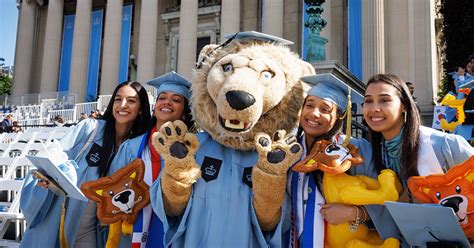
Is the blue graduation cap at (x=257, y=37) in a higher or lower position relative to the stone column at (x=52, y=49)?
lower

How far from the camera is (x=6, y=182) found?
17.7 feet

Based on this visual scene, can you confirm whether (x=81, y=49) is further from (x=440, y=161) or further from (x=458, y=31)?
(x=440, y=161)

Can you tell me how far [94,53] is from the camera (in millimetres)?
27703

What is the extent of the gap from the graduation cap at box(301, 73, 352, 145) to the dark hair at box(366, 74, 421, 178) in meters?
0.22

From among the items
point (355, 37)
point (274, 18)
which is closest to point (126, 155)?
point (355, 37)

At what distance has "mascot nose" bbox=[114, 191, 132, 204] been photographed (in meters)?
3.09

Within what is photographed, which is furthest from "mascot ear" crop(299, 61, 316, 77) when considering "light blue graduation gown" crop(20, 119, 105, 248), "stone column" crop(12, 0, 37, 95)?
"stone column" crop(12, 0, 37, 95)

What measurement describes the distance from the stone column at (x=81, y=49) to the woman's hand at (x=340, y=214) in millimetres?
25445

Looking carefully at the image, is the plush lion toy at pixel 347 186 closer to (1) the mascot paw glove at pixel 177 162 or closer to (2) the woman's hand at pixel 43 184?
(1) the mascot paw glove at pixel 177 162

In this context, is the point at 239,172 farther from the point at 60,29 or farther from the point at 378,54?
the point at 60,29

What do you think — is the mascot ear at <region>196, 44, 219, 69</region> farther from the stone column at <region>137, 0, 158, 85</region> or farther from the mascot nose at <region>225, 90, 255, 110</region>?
the stone column at <region>137, 0, 158, 85</region>

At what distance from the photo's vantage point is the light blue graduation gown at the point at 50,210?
135 inches

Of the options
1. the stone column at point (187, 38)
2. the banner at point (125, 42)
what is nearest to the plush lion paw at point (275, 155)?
the stone column at point (187, 38)

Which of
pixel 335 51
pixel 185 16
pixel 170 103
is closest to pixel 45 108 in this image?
pixel 185 16
